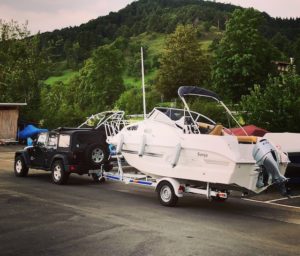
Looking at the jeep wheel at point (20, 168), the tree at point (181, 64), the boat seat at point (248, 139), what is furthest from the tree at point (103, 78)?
the boat seat at point (248, 139)

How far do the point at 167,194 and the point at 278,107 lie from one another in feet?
36.0

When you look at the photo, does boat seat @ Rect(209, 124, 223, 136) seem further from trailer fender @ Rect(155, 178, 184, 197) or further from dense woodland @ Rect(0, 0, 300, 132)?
dense woodland @ Rect(0, 0, 300, 132)

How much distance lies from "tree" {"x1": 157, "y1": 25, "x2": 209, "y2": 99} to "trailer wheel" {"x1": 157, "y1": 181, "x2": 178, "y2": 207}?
66.8 meters

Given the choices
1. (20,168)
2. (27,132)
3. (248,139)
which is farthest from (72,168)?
(27,132)

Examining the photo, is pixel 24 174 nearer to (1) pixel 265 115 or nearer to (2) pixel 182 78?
(1) pixel 265 115

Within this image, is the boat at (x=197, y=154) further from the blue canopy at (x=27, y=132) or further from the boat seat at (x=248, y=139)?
the blue canopy at (x=27, y=132)

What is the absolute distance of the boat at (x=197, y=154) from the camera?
36.8ft

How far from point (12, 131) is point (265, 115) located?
959 inches

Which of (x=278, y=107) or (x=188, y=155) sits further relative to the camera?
(x=278, y=107)

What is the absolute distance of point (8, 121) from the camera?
3938cm

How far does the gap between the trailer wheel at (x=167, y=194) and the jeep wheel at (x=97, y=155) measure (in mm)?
3975

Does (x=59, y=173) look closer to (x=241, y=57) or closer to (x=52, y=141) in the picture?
(x=52, y=141)

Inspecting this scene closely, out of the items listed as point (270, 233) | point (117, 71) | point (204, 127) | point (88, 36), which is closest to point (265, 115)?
point (204, 127)

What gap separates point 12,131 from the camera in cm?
3928
